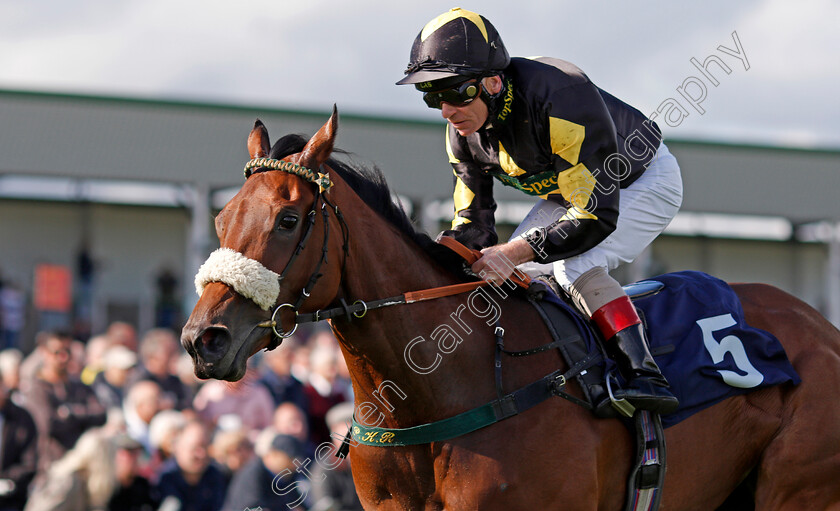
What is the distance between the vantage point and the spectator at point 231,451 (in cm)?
701

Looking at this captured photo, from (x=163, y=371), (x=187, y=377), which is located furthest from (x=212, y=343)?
(x=187, y=377)

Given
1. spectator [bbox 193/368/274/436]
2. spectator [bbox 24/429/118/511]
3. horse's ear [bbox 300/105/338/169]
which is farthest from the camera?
spectator [bbox 193/368/274/436]

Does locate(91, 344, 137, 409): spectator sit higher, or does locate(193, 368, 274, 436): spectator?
locate(91, 344, 137, 409): spectator

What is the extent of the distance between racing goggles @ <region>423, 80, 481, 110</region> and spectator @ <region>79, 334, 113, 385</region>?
624 cm

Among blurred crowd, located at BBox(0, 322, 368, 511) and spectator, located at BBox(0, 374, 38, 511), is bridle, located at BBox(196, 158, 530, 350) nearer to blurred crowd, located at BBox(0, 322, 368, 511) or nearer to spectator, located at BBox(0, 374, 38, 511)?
blurred crowd, located at BBox(0, 322, 368, 511)

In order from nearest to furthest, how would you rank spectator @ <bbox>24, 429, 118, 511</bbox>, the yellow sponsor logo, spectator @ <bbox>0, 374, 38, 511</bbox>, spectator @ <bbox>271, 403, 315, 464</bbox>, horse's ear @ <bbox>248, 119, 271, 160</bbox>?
horse's ear @ <bbox>248, 119, 271, 160</bbox> → the yellow sponsor logo → spectator @ <bbox>24, 429, 118, 511</bbox> → spectator @ <bbox>0, 374, 38, 511</bbox> → spectator @ <bbox>271, 403, 315, 464</bbox>

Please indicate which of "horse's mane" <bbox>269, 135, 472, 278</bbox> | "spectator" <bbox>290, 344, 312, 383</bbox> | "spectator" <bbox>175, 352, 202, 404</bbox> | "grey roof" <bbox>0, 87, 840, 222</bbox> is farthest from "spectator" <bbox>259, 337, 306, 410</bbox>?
"grey roof" <bbox>0, 87, 840, 222</bbox>

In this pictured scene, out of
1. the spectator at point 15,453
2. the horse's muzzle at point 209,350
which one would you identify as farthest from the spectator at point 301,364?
the horse's muzzle at point 209,350

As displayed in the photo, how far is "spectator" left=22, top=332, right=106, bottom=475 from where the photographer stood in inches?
286

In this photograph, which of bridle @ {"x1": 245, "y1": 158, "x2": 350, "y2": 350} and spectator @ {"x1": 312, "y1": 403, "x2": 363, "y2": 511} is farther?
spectator @ {"x1": 312, "y1": 403, "x2": 363, "y2": 511}

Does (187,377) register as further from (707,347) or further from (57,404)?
(707,347)

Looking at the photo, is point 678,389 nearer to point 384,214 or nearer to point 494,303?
point 494,303

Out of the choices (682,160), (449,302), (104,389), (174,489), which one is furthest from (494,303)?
(682,160)

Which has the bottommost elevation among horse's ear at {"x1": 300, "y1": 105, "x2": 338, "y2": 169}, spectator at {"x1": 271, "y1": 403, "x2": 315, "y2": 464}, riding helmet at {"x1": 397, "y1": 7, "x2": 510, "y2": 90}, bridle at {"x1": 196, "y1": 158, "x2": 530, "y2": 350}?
spectator at {"x1": 271, "y1": 403, "x2": 315, "y2": 464}
